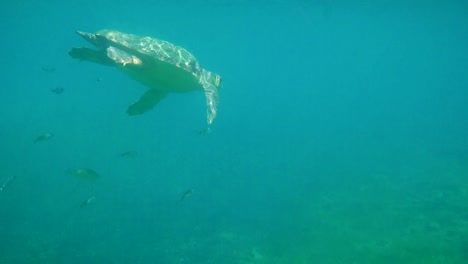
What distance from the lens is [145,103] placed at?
11.1 metres

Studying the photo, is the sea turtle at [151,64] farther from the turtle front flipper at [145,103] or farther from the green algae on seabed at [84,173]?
A: the green algae on seabed at [84,173]

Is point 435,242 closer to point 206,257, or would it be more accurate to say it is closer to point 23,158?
point 206,257

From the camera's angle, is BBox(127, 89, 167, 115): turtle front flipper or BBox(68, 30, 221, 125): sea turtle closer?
BBox(68, 30, 221, 125): sea turtle

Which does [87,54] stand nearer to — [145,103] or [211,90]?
[145,103]

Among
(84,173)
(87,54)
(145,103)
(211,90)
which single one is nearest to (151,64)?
(87,54)

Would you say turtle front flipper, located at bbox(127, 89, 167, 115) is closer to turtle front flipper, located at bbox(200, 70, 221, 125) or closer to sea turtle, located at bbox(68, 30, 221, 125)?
sea turtle, located at bbox(68, 30, 221, 125)

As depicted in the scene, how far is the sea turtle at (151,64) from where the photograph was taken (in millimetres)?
8992

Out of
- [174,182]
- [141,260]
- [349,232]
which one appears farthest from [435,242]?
[174,182]

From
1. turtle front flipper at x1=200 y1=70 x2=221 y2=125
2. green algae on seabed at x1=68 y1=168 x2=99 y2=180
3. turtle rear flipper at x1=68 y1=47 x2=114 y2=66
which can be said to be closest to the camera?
green algae on seabed at x1=68 y1=168 x2=99 y2=180

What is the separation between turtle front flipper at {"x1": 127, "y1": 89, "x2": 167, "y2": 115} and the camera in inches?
428

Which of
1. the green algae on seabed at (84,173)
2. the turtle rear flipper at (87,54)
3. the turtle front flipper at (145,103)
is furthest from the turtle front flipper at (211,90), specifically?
the green algae on seabed at (84,173)

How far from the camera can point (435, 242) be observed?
35.5ft

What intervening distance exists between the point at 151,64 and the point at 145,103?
74.3 inches

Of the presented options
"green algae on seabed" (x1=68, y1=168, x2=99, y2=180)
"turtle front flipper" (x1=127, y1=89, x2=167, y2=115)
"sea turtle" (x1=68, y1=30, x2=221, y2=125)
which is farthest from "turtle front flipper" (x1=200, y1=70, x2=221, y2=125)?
"green algae on seabed" (x1=68, y1=168, x2=99, y2=180)
